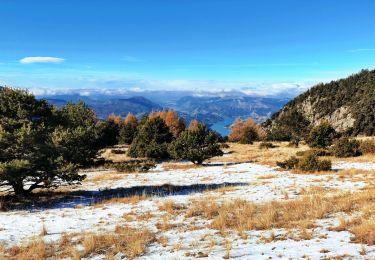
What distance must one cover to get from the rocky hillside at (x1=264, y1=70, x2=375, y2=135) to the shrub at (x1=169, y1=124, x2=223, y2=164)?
6805cm

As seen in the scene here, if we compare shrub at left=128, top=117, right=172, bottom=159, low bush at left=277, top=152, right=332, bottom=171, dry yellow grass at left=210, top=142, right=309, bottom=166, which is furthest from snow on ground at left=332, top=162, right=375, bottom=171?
shrub at left=128, top=117, right=172, bottom=159

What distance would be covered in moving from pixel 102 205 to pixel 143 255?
317 inches

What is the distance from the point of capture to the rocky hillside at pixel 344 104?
10586cm

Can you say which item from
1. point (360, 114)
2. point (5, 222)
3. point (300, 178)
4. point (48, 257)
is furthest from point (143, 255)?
point (360, 114)

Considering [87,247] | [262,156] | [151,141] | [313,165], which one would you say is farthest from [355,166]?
[151,141]

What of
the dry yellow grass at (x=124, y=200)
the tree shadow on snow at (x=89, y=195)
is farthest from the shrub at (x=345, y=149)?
the dry yellow grass at (x=124, y=200)

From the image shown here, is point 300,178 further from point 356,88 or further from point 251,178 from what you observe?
point 356,88

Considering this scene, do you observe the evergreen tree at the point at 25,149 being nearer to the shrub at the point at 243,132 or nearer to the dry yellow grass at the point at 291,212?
the dry yellow grass at the point at 291,212

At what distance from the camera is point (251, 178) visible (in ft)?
79.7

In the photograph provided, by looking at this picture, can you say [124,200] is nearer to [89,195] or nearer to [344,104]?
[89,195]

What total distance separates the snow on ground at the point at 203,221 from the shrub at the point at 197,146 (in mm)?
7391

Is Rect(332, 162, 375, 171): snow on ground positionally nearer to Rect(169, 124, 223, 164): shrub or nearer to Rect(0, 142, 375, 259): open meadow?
Rect(0, 142, 375, 259): open meadow

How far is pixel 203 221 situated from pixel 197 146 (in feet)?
76.3

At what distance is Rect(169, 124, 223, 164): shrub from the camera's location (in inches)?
1411
